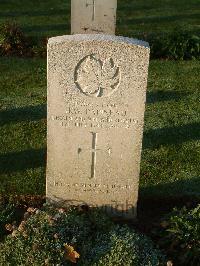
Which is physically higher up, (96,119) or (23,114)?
(96,119)

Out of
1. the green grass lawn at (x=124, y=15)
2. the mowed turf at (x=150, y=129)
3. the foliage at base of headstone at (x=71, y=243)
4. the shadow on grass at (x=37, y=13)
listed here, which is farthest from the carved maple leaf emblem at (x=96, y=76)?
the shadow on grass at (x=37, y=13)

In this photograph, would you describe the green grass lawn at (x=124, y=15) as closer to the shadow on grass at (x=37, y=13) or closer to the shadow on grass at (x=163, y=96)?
the shadow on grass at (x=37, y=13)

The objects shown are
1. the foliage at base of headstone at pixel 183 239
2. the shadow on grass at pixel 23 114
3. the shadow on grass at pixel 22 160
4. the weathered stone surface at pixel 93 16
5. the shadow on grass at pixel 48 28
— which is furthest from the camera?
the shadow on grass at pixel 48 28

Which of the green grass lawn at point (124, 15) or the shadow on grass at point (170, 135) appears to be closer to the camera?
the shadow on grass at point (170, 135)

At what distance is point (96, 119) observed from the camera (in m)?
5.15

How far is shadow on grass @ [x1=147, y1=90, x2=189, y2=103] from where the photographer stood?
8930 mm

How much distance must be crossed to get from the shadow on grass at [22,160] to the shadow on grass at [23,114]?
3.21ft

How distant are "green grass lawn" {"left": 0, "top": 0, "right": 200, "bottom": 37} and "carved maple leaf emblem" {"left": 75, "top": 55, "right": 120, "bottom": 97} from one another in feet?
24.8

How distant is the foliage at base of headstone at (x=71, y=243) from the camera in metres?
4.66

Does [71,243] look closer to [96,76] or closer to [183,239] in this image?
[183,239]

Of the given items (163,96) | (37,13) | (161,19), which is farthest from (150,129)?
(37,13)

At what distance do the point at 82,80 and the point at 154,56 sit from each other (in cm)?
624

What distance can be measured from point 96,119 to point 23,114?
10.9 feet

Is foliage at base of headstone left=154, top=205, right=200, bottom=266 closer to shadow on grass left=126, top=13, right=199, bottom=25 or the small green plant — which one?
the small green plant
